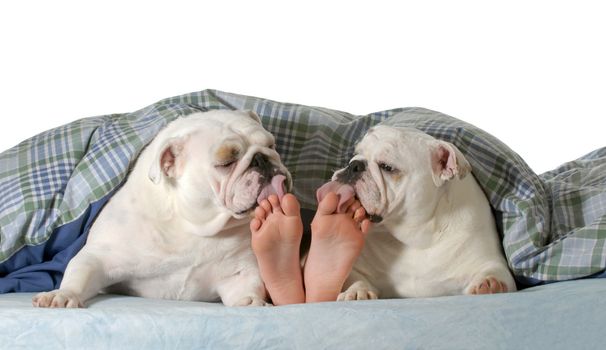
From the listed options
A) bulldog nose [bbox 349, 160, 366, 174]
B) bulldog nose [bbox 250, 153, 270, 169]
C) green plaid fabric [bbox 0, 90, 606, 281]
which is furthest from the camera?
green plaid fabric [bbox 0, 90, 606, 281]

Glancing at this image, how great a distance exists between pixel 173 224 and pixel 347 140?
103 centimetres

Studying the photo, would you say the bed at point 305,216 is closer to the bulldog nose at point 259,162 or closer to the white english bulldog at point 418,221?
the white english bulldog at point 418,221

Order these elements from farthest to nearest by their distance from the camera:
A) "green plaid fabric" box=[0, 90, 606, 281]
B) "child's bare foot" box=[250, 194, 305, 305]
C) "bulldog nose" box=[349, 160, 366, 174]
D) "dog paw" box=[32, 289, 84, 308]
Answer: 1. "green plaid fabric" box=[0, 90, 606, 281]
2. "bulldog nose" box=[349, 160, 366, 174]
3. "child's bare foot" box=[250, 194, 305, 305]
4. "dog paw" box=[32, 289, 84, 308]

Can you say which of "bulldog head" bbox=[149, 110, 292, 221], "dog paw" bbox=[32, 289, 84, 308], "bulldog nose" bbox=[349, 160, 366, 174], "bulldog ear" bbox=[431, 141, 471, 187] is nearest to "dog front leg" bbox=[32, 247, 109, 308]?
"dog paw" bbox=[32, 289, 84, 308]

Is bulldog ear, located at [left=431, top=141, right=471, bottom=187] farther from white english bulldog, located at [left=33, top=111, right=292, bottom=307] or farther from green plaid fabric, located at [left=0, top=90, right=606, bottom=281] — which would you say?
white english bulldog, located at [left=33, top=111, right=292, bottom=307]

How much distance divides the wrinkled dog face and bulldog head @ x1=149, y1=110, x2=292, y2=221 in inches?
10.9

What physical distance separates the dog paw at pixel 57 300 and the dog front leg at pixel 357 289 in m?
0.88

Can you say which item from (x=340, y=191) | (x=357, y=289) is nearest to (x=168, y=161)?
(x=340, y=191)

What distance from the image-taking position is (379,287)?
3662 mm

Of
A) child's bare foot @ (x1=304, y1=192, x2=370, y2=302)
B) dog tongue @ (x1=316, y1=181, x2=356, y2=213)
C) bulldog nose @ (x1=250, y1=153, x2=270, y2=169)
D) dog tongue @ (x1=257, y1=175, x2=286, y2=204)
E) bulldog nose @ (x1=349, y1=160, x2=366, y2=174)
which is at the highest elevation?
bulldog nose @ (x1=250, y1=153, x2=270, y2=169)

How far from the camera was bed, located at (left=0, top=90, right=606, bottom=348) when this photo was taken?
9.50ft

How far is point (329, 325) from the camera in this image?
2.91 meters

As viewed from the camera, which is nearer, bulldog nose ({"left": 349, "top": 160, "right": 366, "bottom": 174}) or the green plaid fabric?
bulldog nose ({"left": 349, "top": 160, "right": 366, "bottom": 174})

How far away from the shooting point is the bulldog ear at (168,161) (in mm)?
3371
